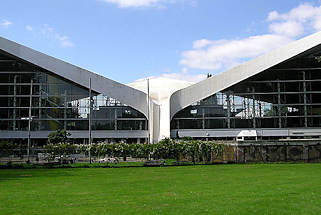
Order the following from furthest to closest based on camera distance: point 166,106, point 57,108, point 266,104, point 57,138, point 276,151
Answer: point 266,104 < point 57,108 < point 166,106 < point 57,138 < point 276,151

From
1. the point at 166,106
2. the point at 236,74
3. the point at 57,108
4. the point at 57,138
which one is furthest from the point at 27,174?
the point at 236,74

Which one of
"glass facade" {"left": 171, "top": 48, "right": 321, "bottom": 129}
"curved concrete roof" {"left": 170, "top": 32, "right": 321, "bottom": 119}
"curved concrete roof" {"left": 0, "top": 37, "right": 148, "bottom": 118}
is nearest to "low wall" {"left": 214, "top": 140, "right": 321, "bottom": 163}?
"curved concrete roof" {"left": 170, "top": 32, "right": 321, "bottom": 119}

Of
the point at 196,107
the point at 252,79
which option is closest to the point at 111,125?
the point at 196,107

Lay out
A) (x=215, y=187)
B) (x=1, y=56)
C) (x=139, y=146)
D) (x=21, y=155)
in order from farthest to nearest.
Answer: (x=1, y=56) < (x=21, y=155) < (x=139, y=146) < (x=215, y=187)

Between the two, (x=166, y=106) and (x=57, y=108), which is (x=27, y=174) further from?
(x=166, y=106)

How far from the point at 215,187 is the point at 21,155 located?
26923mm

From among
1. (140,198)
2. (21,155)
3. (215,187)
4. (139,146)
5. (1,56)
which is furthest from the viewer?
(1,56)

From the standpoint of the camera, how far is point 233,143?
28984 millimetres

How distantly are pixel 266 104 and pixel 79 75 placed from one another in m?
23.2

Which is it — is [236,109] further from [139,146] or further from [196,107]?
[139,146]

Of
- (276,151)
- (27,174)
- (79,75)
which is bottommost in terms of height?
(27,174)

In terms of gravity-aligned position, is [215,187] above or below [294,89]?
below

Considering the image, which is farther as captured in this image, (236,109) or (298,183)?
(236,109)

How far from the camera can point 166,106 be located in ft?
154
